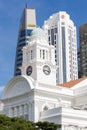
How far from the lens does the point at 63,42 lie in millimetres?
185625

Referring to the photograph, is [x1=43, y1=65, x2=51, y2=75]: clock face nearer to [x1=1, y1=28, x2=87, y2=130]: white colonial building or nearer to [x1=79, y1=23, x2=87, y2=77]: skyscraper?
[x1=1, y1=28, x2=87, y2=130]: white colonial building

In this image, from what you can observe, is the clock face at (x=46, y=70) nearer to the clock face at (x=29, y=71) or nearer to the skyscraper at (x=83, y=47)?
the clock face at (x=29, y=71)

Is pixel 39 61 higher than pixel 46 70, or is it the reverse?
pixel 39 61

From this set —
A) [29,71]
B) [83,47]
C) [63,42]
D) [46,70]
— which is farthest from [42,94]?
[63,42]

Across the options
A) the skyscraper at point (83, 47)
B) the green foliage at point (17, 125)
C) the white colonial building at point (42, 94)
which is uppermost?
the skyscraper at point (83, 47)

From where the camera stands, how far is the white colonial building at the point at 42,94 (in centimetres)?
6562

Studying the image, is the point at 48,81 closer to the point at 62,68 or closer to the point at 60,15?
the point at 62,68

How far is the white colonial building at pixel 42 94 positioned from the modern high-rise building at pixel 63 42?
317ft

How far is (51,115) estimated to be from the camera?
217ft

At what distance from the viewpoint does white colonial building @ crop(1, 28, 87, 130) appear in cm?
6562

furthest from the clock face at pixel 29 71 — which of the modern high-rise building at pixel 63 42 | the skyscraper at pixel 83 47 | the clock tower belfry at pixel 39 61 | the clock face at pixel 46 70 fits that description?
the modern high-rise building at pixel 63 42

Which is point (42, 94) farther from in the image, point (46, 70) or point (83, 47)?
point (83, 47)

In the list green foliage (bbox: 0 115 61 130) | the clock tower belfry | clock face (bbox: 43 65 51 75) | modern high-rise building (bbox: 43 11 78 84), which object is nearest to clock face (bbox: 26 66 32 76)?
the clock tower belfry

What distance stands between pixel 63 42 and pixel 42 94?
115630 millimetres
